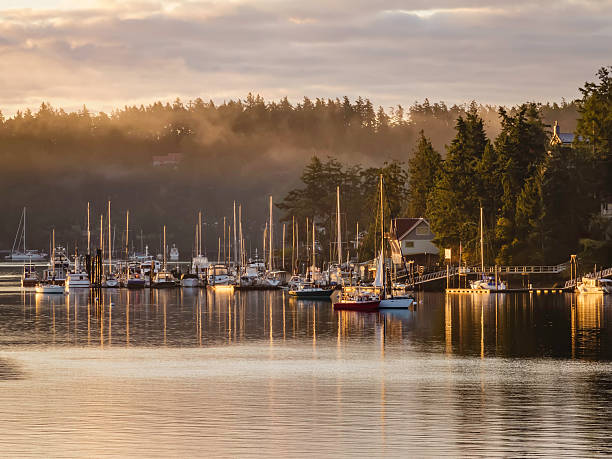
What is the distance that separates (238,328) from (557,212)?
72.3 m

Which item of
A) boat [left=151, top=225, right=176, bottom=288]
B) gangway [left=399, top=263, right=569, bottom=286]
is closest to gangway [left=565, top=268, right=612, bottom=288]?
gangway [left=399, top=263, right=569, bottom=286]

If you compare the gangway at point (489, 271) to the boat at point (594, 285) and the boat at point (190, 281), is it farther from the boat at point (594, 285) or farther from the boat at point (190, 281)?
the boat at point (190, 281)

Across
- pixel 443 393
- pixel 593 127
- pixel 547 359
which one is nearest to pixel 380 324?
pixel 547 359

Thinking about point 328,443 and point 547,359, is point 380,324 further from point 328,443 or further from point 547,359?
point 328,443

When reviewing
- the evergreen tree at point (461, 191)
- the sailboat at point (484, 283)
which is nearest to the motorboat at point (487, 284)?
the sailboat at point (484, 283)

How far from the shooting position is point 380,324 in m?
96.1

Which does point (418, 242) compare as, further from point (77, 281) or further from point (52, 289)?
point (52, 289)

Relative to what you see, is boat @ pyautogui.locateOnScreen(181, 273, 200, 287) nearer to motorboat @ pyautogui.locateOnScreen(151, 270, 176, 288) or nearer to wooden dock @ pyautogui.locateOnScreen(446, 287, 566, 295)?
motorboat @ pyautogui.locateOnScreen(151, 270, 176, 288)

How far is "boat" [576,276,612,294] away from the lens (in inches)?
5561

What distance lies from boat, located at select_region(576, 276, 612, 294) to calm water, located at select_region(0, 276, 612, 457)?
3516 cm

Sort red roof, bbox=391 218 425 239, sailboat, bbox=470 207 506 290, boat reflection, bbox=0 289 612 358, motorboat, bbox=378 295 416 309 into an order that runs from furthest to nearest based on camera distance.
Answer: red roof, bbox=391 218 425 239
sailboat, bbox=470 207 506 290
motorboat, bbox=378 295 416 309
boat reflection, bbox=0 289 612 358

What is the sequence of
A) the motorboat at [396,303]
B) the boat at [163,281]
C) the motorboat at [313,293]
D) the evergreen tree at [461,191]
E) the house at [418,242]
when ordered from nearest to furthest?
1. the motorboat at [396,303]
2. the motorboat at [313,293]
3. the evergreen tree at [461,191]
4. the house at [418,242]
5. the boat at [163,281]

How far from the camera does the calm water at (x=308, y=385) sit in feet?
123

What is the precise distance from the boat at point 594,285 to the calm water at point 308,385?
115 feet
